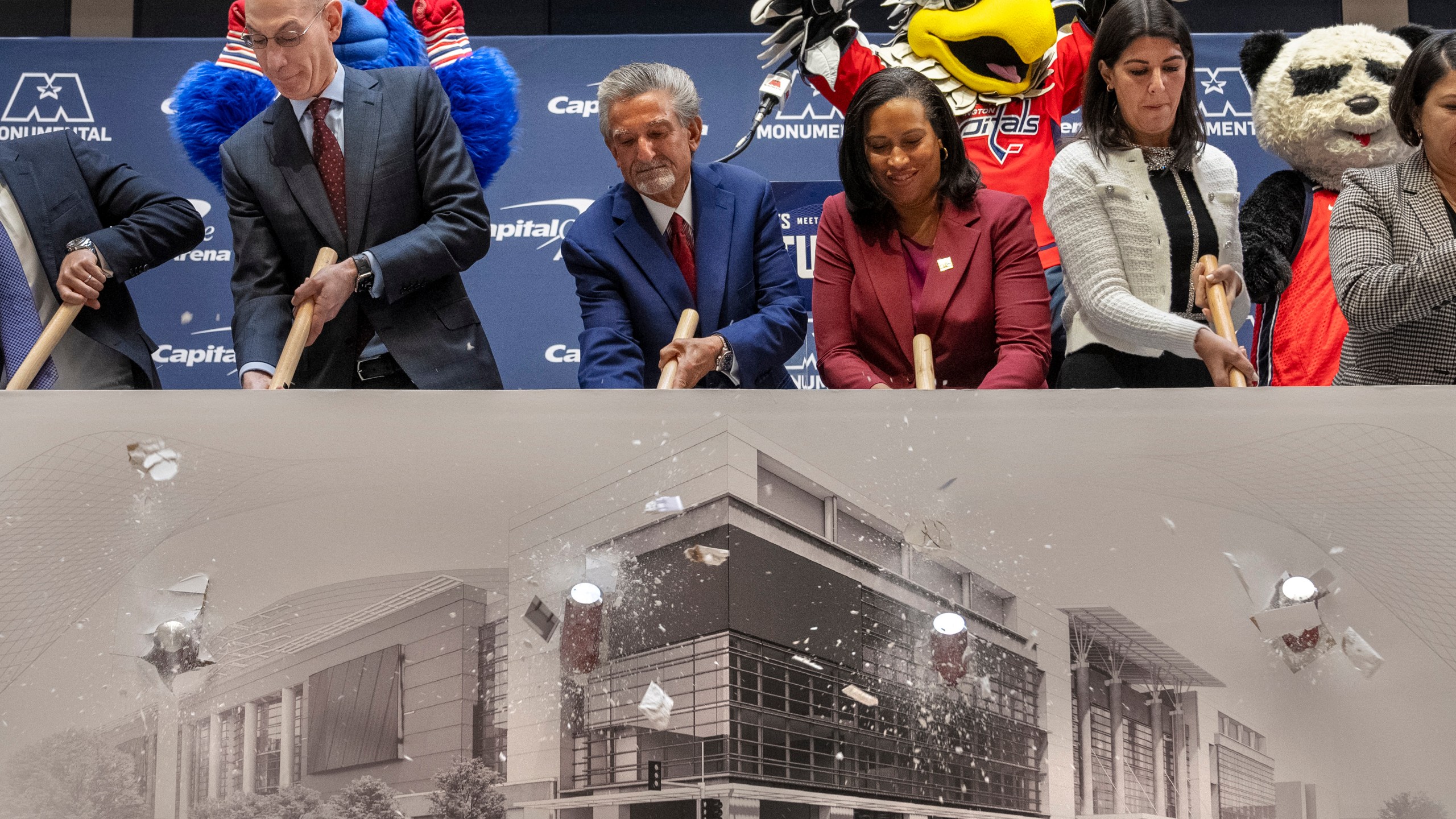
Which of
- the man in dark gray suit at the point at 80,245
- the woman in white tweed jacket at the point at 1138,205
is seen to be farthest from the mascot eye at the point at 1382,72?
the man in dark gray suit at the point at 80,245

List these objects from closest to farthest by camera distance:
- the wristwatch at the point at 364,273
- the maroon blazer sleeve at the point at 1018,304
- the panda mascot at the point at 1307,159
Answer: the maroon blazer sleeve at the point at 1018,304, the wristwatch at the point at 364,273, the panda mascot at the point at 1307,159

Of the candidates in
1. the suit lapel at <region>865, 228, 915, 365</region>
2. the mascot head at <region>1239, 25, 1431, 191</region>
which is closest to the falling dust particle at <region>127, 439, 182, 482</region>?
the suit lapel at <region>865, 228, 915, 365</region>

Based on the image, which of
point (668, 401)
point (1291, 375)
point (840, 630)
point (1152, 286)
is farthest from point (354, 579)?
point (1291, 375)

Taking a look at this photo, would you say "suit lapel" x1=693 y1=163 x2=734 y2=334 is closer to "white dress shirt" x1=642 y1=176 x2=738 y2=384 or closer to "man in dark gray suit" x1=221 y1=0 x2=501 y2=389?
"white dress shirt" x1=642 y1=176 x2=738 y2=384

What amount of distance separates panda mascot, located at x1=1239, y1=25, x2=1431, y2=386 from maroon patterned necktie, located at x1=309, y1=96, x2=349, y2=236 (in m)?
1.48

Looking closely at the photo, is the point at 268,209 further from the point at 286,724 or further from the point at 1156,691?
the point at 1156,691

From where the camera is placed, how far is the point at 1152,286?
5.91 feet

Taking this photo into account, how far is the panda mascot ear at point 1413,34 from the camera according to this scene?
8.17 feet

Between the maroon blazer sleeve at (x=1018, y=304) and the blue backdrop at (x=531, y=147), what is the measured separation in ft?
3.98

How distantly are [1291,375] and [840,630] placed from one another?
1410 mm

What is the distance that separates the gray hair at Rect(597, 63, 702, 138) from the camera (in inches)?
75.2

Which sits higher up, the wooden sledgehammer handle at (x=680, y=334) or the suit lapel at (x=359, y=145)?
the suit lapel at (x=359, y=145)

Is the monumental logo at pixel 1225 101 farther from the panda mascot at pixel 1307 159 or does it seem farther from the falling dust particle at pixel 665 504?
the falling dust particle at pixel 665 504

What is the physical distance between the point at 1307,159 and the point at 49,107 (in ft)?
9.38
